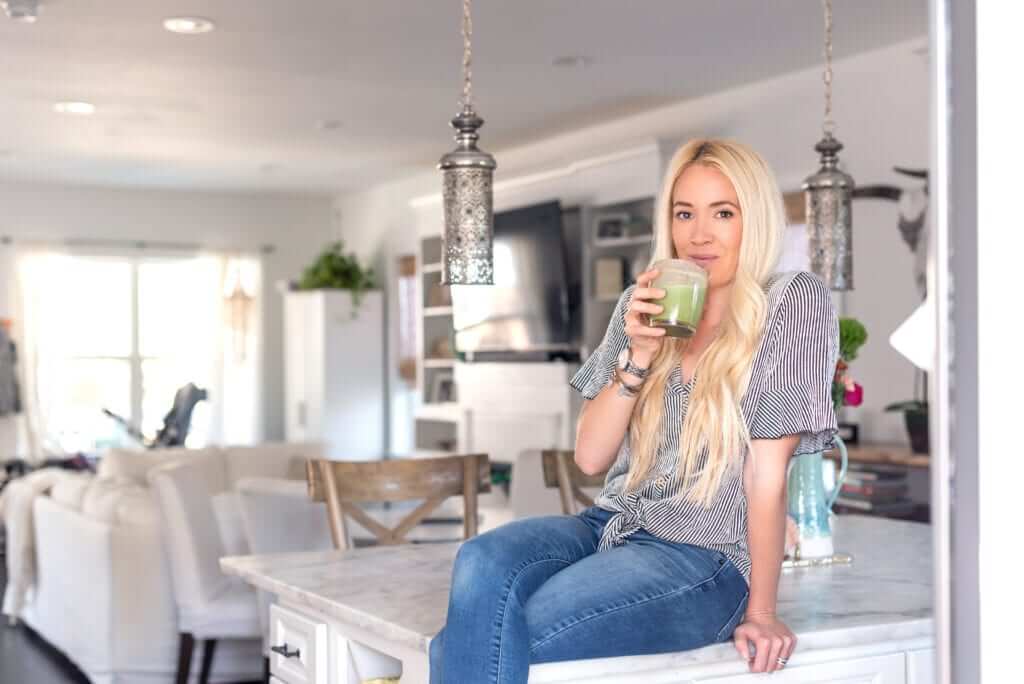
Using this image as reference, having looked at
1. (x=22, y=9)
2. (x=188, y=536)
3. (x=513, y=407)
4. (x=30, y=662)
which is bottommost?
(x=30, y=662)

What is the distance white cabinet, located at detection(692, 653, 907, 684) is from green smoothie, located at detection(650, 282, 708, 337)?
0.47 metres

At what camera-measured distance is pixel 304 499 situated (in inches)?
157

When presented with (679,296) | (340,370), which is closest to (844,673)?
(679,296)

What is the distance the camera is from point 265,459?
591 cm

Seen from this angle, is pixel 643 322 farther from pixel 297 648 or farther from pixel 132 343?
pixel 132 343

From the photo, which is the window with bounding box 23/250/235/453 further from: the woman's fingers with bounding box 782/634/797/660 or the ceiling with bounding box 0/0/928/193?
the woman's fingers with bounding box 782/634/797/660

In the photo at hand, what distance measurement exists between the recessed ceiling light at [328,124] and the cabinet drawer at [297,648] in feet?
A: 16.0

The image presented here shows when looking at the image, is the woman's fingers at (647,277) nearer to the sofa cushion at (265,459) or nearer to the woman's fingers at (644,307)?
the woman's fingers at (644,307)

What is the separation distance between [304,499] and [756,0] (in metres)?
2.32

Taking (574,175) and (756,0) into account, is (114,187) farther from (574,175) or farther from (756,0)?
(756,0)

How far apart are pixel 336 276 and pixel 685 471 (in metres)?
7.61

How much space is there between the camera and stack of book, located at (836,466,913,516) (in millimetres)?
4238

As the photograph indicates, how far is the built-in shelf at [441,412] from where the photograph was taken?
8.01 metres

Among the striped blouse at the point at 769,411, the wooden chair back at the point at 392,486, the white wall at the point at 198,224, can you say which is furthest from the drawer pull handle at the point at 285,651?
the white wall at the point at 198,224
